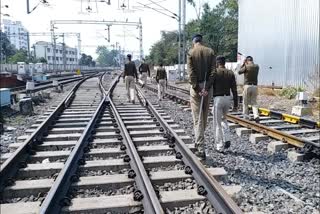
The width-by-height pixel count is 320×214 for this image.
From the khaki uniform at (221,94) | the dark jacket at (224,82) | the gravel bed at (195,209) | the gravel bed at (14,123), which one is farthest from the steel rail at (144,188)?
the gravel bed at (14,123)

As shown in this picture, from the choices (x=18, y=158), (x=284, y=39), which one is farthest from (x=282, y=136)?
(x=284, y=39)

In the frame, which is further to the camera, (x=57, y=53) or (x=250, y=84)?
(x=57, y=53)

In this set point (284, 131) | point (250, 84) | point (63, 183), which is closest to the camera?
point (63, 183)

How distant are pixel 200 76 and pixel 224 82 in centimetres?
100

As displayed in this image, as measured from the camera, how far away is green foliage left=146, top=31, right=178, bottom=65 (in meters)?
64.1

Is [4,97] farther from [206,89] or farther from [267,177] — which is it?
[267,177]

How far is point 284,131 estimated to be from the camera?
341 inches

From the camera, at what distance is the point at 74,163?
5719mm

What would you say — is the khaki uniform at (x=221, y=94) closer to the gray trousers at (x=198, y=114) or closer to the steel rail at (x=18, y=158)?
the gray trousers at (x=198, y=114)

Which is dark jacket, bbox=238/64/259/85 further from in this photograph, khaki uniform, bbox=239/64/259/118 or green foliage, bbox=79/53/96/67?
green foliage, bbox=79/53/96/67

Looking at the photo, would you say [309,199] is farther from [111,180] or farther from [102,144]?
[102,144]

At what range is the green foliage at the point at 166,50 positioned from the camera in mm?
64056

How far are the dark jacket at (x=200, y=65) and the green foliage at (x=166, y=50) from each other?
151 ft

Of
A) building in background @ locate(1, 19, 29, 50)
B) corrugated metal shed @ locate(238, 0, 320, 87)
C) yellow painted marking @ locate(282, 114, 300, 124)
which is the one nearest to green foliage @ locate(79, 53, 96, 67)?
building in background @ locate(1, 19, 29, 50)
